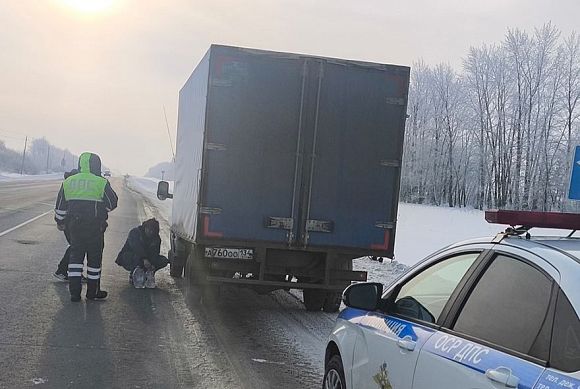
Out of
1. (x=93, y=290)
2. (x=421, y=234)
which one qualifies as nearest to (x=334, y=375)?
(x=93, y=290)

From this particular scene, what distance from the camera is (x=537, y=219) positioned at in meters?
2.89

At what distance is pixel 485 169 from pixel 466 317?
61152 millimetres

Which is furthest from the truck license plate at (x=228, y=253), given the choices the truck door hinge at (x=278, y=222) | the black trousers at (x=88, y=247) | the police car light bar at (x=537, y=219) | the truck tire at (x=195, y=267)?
the police car light bar at (x=537, y=219)

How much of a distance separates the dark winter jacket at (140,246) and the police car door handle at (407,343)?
7.25 m

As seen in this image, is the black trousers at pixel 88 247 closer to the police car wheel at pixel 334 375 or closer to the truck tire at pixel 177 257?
the truck tire at pixel 177 257

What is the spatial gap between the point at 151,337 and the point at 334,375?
3190 millimetres

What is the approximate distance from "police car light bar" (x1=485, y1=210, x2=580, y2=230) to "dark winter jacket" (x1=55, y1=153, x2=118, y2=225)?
6.68 metres

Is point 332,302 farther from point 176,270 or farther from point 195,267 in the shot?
point 176,270

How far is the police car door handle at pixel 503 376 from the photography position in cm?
224

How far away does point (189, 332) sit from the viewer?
23.4ft

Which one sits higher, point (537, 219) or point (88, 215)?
point (537, 219)

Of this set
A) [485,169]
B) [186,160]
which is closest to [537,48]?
[485,169]

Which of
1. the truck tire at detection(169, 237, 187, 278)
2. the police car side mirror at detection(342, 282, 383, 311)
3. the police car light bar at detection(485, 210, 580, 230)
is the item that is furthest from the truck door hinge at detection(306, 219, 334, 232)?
the police car light bar at detection(485, 210, 580, 230)

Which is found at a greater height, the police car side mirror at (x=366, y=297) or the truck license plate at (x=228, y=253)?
the police car side mirror at (x=366, y=297)
